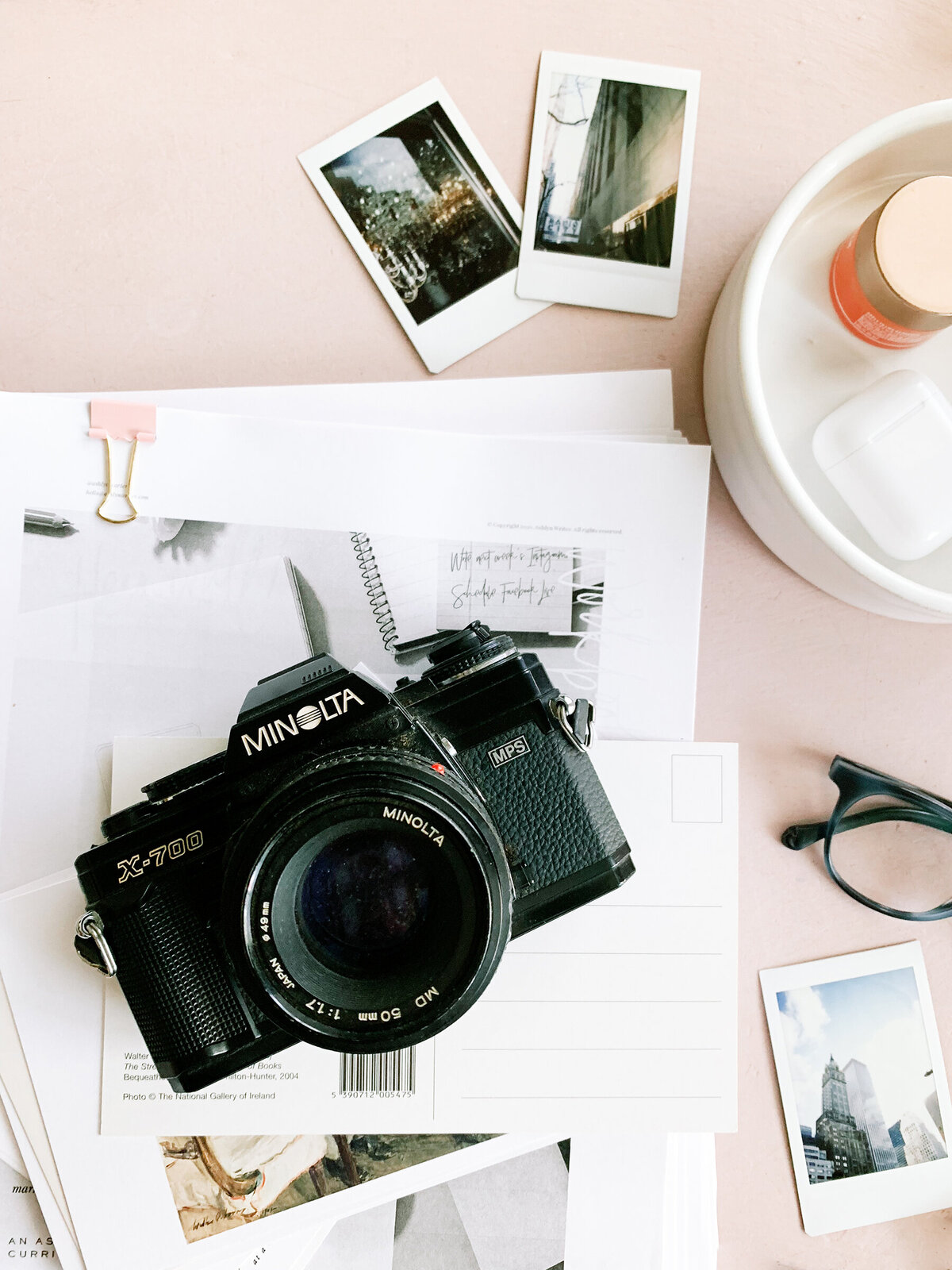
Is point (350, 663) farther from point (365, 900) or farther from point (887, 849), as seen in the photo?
point (887, 849)

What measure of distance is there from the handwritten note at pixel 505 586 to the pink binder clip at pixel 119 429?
0.58 feet

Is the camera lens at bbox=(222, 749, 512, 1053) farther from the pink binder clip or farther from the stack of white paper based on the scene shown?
the pink binder clip

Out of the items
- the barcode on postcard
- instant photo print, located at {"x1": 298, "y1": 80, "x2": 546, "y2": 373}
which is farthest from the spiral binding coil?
the barcode on postcard

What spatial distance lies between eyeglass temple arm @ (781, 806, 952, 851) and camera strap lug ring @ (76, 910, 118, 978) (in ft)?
1.21

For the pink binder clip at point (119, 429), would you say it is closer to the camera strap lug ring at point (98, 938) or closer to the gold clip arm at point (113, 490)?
the gold clip arm at point (113, 490)

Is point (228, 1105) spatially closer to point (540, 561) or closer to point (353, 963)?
point (353, 963)

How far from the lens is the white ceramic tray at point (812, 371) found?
18.5 inches

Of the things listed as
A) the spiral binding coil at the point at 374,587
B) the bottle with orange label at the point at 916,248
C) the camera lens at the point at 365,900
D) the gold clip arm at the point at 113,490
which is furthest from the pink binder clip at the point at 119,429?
the bottle with orange label at the point at 916,248

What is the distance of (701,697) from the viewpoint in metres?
0.54

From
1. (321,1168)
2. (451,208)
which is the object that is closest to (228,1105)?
(321,1168)

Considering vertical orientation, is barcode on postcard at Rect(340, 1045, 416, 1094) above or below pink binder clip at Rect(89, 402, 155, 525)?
below

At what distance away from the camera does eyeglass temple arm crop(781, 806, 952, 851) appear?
54 cm

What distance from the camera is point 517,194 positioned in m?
0.54

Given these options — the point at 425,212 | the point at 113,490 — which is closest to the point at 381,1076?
the point at 113,490
